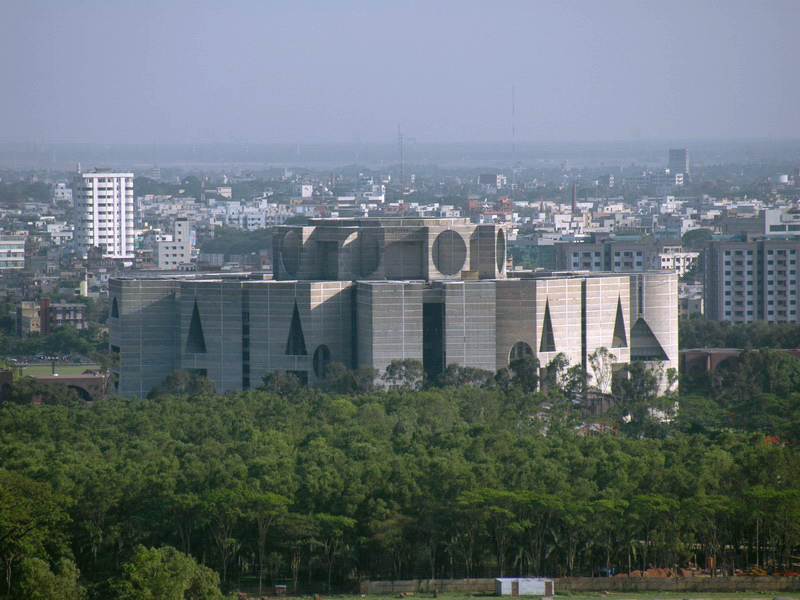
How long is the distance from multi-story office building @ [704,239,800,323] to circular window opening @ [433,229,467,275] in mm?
29538

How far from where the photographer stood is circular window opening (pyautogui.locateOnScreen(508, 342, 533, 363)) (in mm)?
69075

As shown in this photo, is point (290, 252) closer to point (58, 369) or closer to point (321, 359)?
point (321, 359)

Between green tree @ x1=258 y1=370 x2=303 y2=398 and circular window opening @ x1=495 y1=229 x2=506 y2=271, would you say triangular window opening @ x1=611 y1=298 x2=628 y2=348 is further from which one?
green tree @ x1=258 y1=370 x2=303 y2=398

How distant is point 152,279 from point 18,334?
30299 millimetres

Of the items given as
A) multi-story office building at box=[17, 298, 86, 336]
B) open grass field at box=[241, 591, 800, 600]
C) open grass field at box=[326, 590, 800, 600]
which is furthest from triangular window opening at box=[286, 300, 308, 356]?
multi-story office building at box=[17, 298, 86, 336]

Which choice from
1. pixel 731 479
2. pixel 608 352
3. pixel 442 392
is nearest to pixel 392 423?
pixel 442 392

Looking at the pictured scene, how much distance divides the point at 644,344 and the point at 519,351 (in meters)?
6.43

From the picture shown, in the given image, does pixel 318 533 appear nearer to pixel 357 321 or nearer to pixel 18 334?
Result: pixel 357 321

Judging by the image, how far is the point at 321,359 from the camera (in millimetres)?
69188

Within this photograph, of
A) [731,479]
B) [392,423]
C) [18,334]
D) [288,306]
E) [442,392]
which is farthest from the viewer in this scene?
[18,334]

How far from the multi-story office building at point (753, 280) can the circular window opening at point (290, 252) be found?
1248 inches

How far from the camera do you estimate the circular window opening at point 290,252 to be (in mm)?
72812

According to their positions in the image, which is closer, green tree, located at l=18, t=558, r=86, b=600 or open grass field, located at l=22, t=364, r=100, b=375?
green tree, located at l=18, t=558, r=86, b=600

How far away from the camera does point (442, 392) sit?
2411 inches
